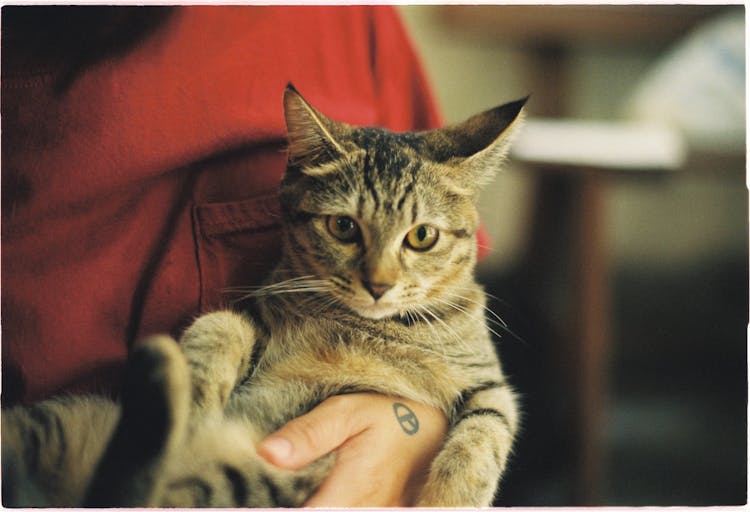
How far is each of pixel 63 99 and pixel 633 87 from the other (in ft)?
5.50

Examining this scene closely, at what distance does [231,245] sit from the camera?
2.82ft

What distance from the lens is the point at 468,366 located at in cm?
86

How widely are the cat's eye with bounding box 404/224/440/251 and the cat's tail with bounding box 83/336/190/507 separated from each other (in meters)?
0.37

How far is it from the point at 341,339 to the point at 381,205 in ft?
0.65

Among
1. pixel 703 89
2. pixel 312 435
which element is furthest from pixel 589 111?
pixel 312 435

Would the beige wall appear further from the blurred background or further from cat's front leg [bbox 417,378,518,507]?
cat's front leg [bbox 417,378,518,507]

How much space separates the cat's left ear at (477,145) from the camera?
0.82 metres

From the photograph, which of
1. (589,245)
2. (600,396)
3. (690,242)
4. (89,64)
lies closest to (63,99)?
(89,64)

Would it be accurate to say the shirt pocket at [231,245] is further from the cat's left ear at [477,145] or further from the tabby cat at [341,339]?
the cat's left ear at [477,145]

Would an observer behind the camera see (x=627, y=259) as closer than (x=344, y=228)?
No

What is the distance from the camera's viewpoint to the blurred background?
1357 mm

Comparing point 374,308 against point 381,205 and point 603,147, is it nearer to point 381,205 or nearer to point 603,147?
point 381,205

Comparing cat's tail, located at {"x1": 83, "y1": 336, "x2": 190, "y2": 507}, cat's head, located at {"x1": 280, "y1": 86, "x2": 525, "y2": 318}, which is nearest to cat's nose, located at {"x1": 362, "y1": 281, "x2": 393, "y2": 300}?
cat's head, located at {"x1": 280, "y1": 86, "x2": 525, "y2": 318}

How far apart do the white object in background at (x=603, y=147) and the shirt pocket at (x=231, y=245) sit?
2.54 feet
